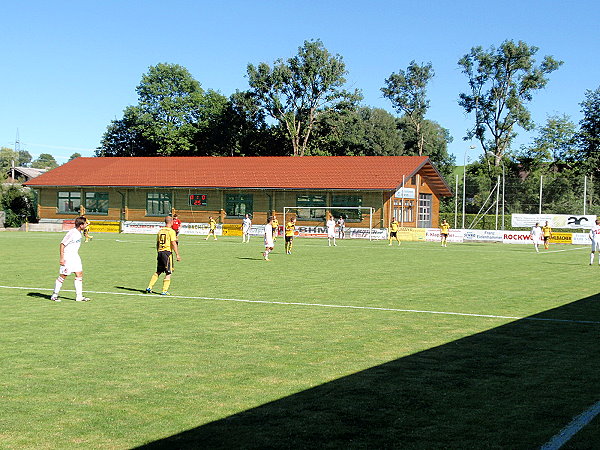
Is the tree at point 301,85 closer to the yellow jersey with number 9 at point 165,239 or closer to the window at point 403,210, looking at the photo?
the window at point 403,210

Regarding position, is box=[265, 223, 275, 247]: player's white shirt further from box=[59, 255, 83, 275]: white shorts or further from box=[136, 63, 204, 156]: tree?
box=[136, 63, 204, 156]: tree

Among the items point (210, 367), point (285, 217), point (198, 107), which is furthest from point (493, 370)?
point (198, 107)

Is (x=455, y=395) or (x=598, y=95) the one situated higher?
(x=598, y=95)

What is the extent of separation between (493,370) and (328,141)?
2892 inches

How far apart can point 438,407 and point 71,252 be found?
10152mm

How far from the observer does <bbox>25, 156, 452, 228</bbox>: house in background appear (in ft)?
194

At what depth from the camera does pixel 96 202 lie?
2662 inches

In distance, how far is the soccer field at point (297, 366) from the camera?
20.9ft

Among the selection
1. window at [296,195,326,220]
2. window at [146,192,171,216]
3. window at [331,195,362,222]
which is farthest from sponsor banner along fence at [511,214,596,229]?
window at [146,192,171,216]

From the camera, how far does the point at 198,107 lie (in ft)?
281

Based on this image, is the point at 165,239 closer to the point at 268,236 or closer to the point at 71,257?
the point at 71,257

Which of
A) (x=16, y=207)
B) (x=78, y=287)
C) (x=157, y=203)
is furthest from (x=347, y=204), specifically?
(x=78, y=287)

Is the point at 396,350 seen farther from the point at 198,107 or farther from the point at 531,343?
the point at 198,107

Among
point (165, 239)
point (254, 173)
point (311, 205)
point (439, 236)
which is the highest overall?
point (254, 173)
